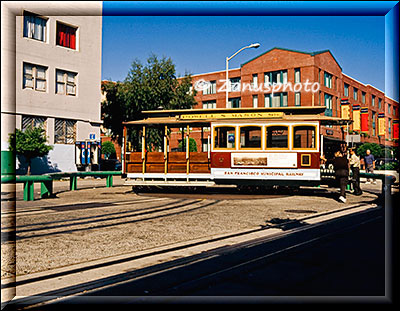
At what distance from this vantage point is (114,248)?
286 inches

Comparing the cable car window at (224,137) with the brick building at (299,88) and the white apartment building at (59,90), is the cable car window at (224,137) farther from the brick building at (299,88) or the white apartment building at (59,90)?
the brick building at (299,88)

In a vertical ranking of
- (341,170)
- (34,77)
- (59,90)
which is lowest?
(341,170)

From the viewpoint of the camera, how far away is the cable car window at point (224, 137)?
17828 mm

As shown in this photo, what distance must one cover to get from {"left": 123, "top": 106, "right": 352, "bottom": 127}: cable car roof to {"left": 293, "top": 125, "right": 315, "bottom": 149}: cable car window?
43cm

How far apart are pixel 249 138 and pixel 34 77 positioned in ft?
50.0

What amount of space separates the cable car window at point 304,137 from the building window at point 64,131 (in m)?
17.8

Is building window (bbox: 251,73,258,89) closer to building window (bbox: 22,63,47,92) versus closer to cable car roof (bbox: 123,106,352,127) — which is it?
building window (bbox: 22,63,47,92)

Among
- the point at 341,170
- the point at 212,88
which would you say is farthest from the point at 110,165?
the point at 341,170

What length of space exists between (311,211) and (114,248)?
706 cm

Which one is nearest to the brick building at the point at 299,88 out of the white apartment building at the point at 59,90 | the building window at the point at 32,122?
the white apartment building at the point at 59,90

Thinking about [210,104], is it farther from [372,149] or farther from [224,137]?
[224,137]

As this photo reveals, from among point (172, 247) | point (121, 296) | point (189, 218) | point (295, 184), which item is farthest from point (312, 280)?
point (295, 184)

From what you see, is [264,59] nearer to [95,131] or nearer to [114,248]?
[95,131]

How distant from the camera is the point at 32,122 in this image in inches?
1105
